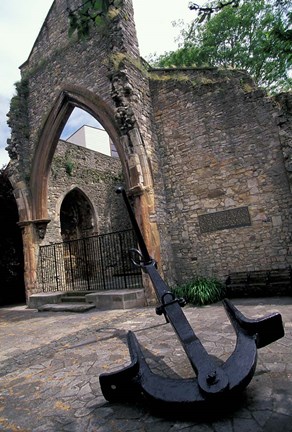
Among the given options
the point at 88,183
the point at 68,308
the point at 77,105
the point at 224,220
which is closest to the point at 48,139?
the point at 77,105

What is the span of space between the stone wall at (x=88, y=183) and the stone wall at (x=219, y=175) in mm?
5510

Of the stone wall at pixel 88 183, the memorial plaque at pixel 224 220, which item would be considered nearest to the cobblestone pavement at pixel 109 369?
the memorial plaque at pixel 224 220

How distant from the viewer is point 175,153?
8055mm

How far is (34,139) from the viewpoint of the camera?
34.1 feet

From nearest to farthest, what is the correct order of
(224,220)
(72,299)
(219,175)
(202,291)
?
(202,291), (224,220), (219,175), (72,299)

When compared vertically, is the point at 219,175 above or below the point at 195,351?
above

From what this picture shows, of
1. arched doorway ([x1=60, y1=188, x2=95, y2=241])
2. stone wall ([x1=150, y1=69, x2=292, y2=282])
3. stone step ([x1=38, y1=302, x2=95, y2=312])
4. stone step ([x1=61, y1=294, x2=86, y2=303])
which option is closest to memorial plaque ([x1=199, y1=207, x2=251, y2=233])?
stone wall ([x1=150, y1=69, x2=292, y2=282])

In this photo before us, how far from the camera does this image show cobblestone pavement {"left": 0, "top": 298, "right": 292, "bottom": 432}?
1.88 meters

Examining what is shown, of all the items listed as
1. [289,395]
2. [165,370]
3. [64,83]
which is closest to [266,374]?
[289,395]

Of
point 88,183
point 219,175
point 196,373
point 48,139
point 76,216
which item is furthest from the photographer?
point 76,216

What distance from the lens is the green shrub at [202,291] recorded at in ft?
20.6

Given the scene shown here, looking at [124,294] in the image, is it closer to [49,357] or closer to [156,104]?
[49,357]

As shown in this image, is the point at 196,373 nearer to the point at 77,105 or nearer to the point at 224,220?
the point at 224,220

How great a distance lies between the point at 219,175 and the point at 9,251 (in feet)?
27.2
